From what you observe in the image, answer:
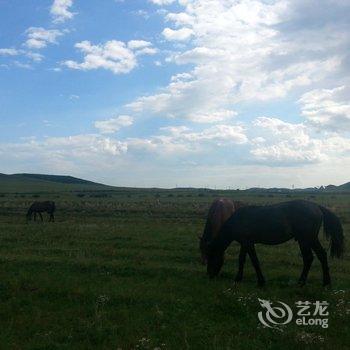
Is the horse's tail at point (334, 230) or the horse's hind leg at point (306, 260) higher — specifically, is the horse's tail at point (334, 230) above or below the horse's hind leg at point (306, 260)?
above

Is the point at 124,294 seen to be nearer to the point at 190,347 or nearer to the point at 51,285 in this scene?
the point at 51,285

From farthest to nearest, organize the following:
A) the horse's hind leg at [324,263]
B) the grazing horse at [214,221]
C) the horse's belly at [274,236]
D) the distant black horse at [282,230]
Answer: the grazing horse at [214,221] → the horse's belly at [274,236] → the distant black horse at [282,230] → the horse's hind leg at [324,263]

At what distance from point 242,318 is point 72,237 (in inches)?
525

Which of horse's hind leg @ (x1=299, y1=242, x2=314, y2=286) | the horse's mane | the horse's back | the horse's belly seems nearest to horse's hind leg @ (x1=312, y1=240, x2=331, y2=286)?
horse's hind leg @ (x1=299, y1=242, x2=314, y2=286)

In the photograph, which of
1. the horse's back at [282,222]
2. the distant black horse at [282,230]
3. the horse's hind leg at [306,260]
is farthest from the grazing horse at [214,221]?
the horse's hind leg at [306,260]

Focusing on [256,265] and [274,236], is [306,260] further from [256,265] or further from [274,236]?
[256,265]

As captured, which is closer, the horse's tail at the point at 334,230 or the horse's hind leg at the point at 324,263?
the horse's hind leg at the point at 324,263

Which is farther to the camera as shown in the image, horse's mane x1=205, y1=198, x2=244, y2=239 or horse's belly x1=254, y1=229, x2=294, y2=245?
horse's mane x1=205, y1=198, x2=244, y2=239

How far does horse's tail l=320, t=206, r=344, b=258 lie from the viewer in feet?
37.0

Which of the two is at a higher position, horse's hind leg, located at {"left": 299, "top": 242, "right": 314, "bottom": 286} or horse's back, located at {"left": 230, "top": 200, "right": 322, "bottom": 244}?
horse's back, located at {"left": 230, "top": 200, "right": 322, "bottom": 244}

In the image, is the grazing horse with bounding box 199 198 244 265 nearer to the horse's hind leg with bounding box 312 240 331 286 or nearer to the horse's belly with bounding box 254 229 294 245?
the horse's belly with bounding box 254 229 294 245

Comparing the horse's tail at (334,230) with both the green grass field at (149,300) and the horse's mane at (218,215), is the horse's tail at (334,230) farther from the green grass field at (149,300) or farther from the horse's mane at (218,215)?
the horse's mane at (218,215)

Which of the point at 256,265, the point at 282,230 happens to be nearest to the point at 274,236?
the point at 282,230

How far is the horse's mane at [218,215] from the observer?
13.9 meters
